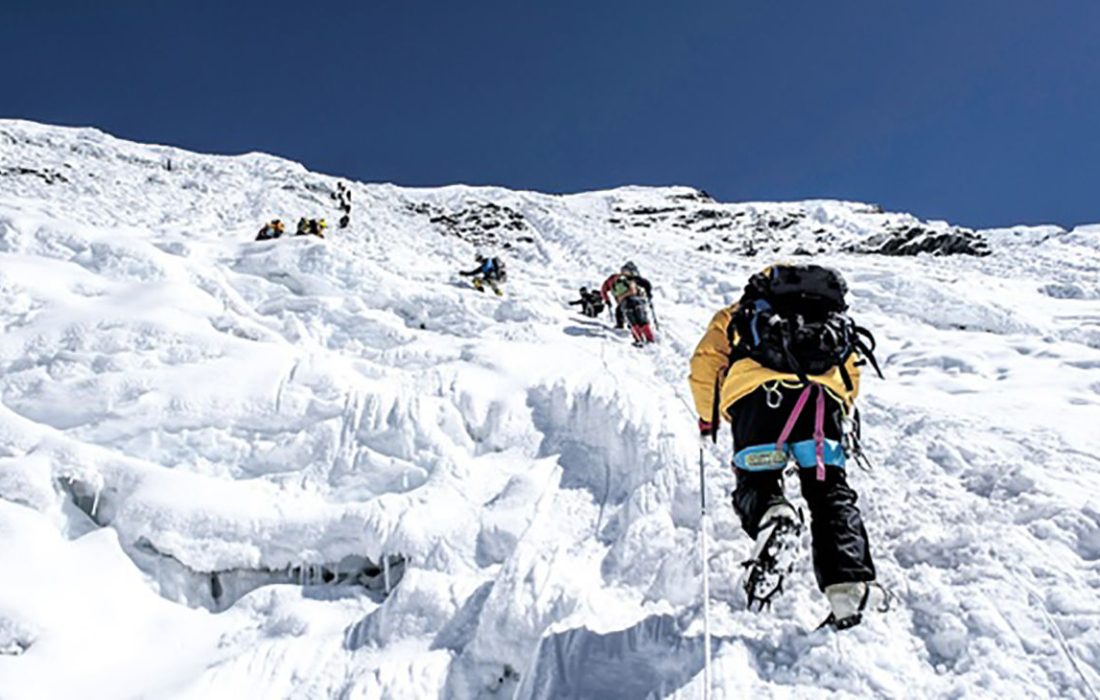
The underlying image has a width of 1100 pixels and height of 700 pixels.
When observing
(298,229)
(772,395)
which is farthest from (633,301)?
(298,229)

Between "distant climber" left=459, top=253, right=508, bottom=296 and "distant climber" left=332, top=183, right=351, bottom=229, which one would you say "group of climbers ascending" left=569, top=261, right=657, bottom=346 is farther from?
"distant climber" left=332, top=183, right=351, bottom=229

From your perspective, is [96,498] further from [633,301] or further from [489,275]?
[489,275]

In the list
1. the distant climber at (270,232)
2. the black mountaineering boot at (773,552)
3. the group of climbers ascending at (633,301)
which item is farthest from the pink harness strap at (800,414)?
the distant climber at (270,232)

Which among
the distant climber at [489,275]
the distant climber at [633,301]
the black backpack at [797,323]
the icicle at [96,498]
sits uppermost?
the distant climber at [489,275]

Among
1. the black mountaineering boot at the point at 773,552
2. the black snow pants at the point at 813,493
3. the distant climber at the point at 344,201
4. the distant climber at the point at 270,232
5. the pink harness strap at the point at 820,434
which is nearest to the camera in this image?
the black snow pants at the point at 813,493

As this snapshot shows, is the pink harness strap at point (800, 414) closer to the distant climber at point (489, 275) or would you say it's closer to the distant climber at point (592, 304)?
the distant climber at point (592, 304)

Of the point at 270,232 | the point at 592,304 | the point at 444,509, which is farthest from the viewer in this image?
the point at 270,232

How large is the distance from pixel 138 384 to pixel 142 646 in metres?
2.39

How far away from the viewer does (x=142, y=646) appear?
3455 millimetres

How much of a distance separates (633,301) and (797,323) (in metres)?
6.34

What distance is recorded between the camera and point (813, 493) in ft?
8.87

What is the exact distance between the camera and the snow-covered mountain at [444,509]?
2.82 meters

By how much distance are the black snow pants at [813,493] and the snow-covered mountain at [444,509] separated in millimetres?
420

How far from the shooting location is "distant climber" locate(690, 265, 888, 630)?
248 centimetres
